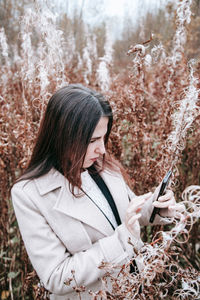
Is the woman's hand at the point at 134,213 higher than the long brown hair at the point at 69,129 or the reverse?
the reverse

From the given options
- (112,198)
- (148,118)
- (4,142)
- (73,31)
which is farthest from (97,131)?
(73,31)

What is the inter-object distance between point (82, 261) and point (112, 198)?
0.43m

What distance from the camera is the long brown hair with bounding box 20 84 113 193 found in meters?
1.24

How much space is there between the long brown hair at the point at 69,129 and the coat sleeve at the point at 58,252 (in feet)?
0.66

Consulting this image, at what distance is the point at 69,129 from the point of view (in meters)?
1.24

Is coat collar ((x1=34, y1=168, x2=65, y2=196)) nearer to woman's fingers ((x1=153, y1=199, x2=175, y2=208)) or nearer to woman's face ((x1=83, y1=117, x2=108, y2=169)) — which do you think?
woman's face ((x1=83, y1=117, x2=108, y2=169))

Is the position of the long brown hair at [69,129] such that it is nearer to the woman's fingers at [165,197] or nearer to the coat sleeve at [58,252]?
the coat sleeve at [58,252]

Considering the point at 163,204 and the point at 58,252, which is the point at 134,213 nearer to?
the point at 163,204

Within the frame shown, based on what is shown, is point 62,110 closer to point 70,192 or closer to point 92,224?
point 70,192

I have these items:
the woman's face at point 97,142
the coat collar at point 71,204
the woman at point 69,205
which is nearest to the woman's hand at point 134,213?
the woman at point 69,205

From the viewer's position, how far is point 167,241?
887mm

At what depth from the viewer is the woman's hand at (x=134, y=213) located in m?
1.07

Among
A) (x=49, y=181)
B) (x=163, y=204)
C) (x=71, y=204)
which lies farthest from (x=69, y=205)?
(x=163, y=204)

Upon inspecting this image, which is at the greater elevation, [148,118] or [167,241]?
[167,241]
